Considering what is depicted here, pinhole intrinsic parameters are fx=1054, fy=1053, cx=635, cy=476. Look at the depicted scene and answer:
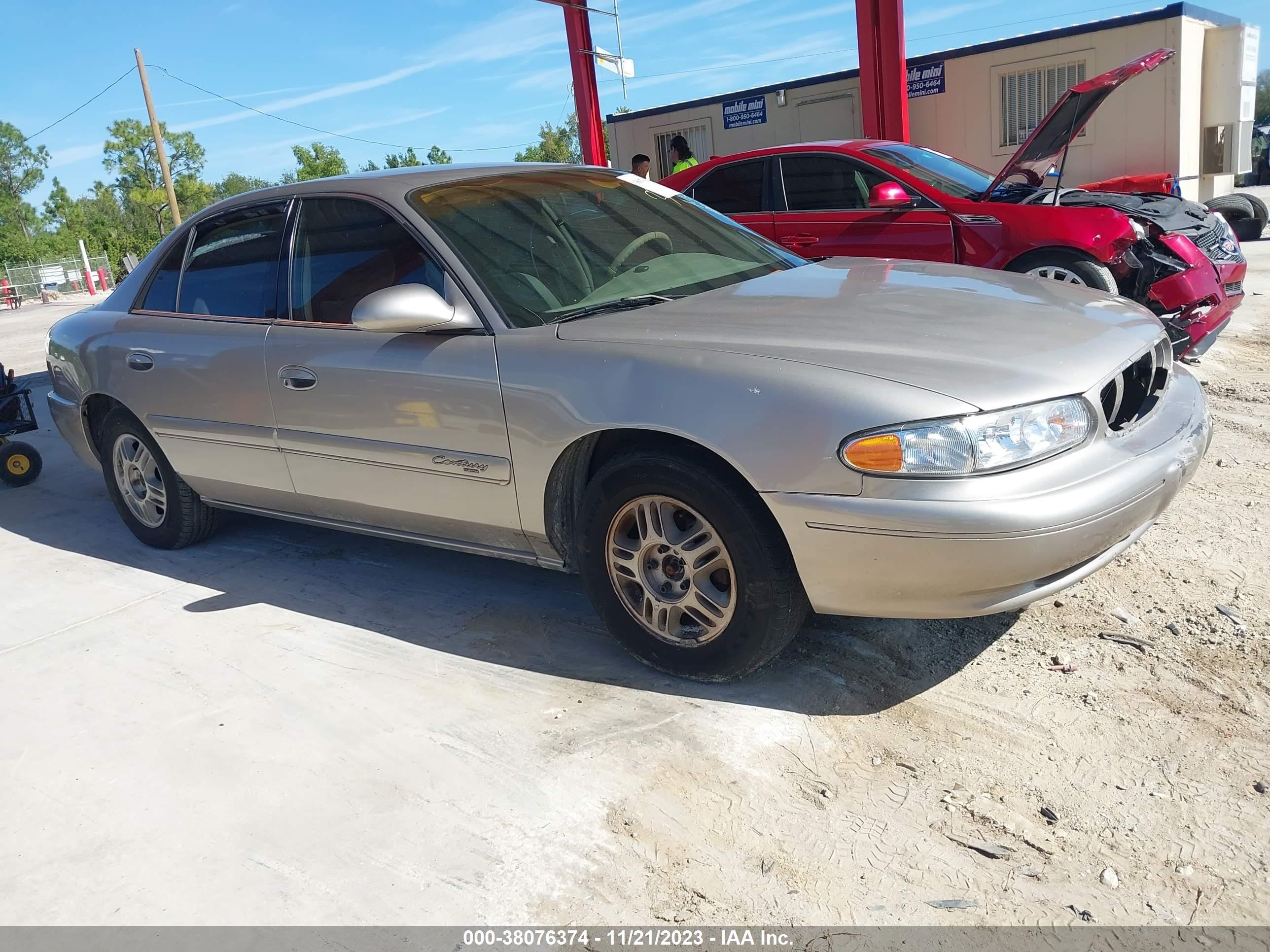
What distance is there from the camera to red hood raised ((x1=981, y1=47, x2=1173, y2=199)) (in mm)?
6441

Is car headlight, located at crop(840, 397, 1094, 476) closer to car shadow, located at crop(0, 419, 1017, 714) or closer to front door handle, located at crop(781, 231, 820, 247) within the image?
car shadow, located at crop(0, 419, 1017, 714)

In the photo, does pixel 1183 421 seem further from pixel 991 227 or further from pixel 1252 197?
pixel 1252 197

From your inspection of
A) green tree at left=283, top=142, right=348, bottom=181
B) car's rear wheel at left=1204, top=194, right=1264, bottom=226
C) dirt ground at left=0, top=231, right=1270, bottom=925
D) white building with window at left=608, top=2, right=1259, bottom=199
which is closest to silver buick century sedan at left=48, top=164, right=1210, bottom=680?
dirt ground at left=0, top=231, right=1270, bottom=925

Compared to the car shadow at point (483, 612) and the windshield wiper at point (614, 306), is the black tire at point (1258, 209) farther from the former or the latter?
the windshield wiper at point (614, 306)

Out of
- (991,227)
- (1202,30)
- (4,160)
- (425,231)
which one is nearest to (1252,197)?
(1202,30)

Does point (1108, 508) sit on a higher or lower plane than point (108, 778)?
higher

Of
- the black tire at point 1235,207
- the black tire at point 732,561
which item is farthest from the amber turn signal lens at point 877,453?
the black tire at point 1235,207

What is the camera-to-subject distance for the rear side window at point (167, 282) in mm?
4680

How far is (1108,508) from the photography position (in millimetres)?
2721

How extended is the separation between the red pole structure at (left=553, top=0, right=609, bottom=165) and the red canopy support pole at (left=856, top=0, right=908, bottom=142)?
4.95 metres

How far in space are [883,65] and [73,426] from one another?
36.8ft

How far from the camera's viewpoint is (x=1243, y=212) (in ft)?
38.5

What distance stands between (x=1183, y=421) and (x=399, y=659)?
2.62 meters

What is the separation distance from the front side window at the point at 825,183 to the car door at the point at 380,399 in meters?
4.42
